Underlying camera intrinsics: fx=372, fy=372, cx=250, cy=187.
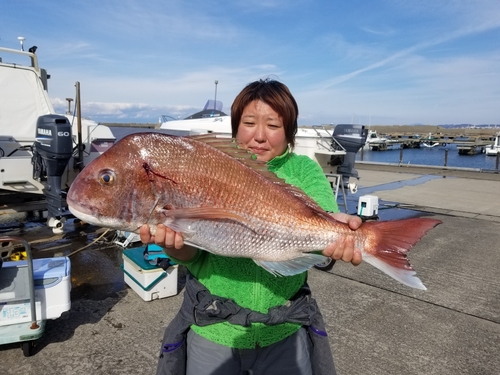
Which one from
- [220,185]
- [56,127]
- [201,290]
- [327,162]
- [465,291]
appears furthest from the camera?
[327,162]

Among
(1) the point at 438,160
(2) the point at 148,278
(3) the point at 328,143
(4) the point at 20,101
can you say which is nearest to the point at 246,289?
(2) the point at 148,278

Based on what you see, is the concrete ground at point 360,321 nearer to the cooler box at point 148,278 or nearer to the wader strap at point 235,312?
the cooler box at point 148,278

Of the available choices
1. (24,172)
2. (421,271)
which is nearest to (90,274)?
(24,172)

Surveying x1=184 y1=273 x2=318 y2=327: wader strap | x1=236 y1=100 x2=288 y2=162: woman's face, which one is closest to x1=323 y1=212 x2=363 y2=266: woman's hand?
x1=184 y1=273 x2=318 y2=327: wader strap

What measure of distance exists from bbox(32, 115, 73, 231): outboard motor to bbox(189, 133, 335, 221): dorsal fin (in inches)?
199

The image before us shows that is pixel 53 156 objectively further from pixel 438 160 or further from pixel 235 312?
pixel 438 160

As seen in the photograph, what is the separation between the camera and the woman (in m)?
1.90

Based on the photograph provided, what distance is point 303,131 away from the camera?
910 cm

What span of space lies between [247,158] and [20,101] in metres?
8.26

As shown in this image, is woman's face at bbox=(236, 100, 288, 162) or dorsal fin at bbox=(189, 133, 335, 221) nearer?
dorsal fin at bbox=(189, 133, 335, 221)

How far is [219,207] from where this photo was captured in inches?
71.3

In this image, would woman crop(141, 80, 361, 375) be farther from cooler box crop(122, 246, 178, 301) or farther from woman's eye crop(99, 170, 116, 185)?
cooler box crop(122, 246, 178, 301)

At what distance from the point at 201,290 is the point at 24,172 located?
221 inches

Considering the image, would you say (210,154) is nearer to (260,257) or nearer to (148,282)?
(260,257)
